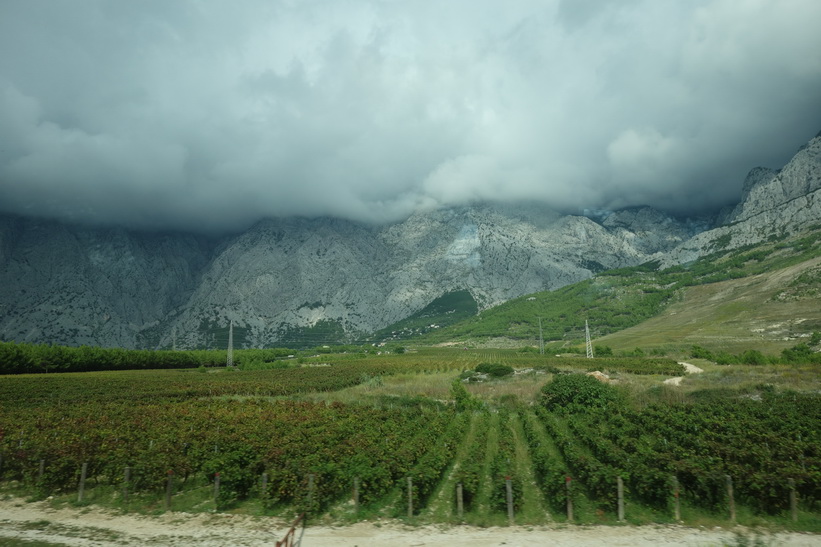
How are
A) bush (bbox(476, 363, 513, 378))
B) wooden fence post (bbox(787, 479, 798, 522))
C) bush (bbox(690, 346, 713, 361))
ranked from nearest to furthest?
wooden fence post (bbox(787, 479, 798, 522)) < bush (bbox(476, 363, 513, 378)) < bush (bbox(690, 346, 713, 361))

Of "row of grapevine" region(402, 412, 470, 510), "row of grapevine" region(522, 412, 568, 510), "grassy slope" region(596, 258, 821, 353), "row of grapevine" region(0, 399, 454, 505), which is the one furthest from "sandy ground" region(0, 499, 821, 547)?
"grassy slope" region(596, 258, 821, 353)

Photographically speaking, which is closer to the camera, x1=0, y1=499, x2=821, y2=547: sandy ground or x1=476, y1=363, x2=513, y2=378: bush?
x1=0, y1=499, x2=821, y2=547: sandy ground

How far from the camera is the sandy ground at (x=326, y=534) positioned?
15398 mm

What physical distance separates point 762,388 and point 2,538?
60680 mm

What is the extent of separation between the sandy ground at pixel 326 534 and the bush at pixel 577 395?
25.2m

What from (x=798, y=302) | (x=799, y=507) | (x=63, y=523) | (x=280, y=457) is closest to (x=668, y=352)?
(x=798, y=302)

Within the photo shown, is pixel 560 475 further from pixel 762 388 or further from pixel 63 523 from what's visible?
pixel 762 388

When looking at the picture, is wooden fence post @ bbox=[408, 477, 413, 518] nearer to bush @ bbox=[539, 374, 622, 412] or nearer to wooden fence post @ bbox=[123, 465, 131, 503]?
wooden fence post @ bbox=[123, 465, 131, 503]

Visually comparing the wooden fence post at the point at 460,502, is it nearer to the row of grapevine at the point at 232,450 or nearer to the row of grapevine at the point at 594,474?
the row of grapevine at the point at 232,450

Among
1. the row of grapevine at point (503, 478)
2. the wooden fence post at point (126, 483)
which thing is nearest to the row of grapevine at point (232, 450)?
the wooden fence post at point (126, 483)

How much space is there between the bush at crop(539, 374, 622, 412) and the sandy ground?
2517 centimetres

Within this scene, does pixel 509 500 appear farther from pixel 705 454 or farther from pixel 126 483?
pixel 126 483

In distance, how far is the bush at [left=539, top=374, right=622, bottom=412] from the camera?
4119 centimetres

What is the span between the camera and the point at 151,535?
16.7m
